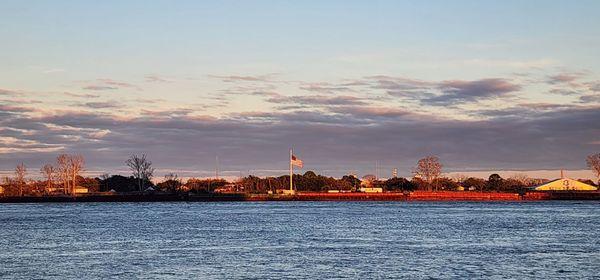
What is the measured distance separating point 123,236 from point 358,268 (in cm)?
2647

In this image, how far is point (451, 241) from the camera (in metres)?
55.4

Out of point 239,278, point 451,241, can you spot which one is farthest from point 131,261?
point 451,241

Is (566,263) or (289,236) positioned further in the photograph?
(289,236)

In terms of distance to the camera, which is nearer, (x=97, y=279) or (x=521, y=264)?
(x=97, y=279)

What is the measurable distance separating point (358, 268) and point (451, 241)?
18109 mm

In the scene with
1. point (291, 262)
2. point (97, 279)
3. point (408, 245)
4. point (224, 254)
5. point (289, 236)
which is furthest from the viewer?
point (289, 236)

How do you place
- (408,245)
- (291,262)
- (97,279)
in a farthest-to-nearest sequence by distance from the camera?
(408,245) < (291,262) < (97,279)

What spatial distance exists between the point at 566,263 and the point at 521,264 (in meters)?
2.19

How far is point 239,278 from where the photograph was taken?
116ft

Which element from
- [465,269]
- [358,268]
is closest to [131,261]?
[358,268]

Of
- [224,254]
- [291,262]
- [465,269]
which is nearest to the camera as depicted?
[465,269]

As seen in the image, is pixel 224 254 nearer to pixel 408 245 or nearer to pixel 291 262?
pixel 291 262

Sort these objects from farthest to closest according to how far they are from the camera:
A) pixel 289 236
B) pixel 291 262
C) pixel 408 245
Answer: pixel 289 236 → pixel 408 245 → pixel 291 262

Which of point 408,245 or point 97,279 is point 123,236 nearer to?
point 408,245
